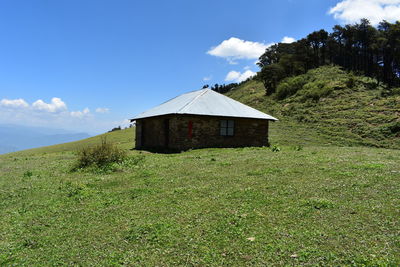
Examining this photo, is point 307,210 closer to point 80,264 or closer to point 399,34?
point 80,264

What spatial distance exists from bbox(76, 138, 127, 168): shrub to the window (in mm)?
10406

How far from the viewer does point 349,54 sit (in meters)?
61.4

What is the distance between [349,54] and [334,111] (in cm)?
3491

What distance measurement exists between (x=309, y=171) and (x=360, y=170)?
148 centimetres

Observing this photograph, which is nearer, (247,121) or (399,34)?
(247,121)

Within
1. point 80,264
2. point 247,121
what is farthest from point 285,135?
point 80,264

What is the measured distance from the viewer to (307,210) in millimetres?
5820

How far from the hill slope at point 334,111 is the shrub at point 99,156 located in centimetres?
1629

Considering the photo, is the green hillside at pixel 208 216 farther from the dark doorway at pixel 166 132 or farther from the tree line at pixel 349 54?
the tree line at pixel 349 54

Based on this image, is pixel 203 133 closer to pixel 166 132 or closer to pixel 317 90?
pixel 166 132

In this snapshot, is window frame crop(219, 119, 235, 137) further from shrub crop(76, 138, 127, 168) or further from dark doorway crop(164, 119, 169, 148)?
shrub crop(76, 138, 127, 168)

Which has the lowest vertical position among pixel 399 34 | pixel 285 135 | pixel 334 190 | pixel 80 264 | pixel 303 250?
pixel 80 264

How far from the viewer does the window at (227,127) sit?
21872mm

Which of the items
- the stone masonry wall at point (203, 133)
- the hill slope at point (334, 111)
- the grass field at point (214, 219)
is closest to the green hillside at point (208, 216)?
the grass field at point (214, 219)
